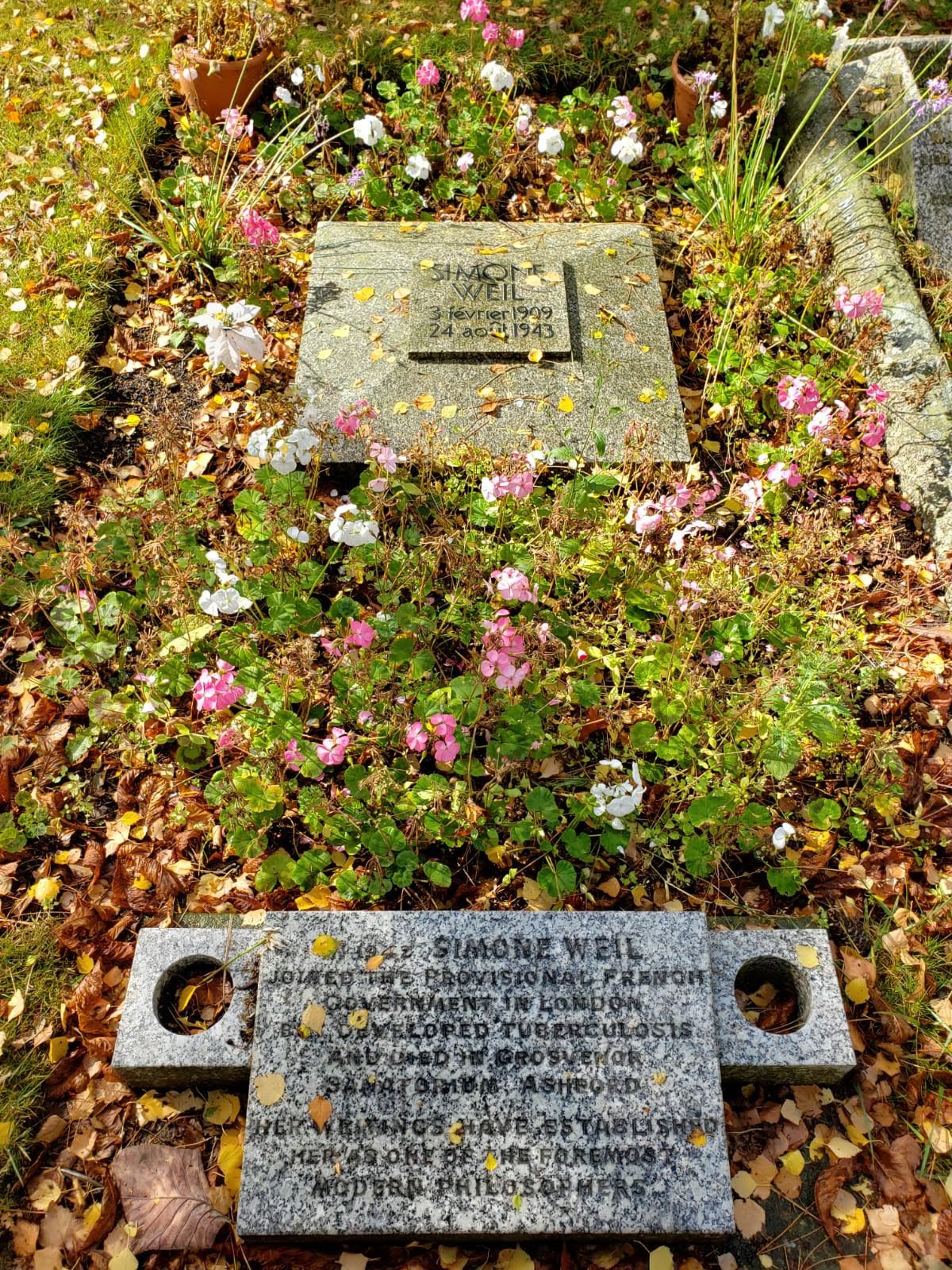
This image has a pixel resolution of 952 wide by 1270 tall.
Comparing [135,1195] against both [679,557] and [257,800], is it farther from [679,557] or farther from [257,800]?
[679,557]

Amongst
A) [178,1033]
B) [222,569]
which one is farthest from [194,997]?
[222,569]

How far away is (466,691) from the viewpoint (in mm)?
2498

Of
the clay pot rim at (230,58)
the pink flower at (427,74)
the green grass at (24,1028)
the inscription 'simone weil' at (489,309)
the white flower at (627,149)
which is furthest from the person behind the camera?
the clay pot rim at (230,58)

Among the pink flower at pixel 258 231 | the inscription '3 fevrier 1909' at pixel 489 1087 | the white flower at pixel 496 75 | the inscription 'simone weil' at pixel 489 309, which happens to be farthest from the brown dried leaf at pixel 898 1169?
the white flower at pixel 496 75

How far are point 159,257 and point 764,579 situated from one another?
333cm

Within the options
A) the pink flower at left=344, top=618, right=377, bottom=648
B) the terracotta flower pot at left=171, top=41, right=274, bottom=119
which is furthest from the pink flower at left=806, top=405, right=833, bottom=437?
the terracotta flower pot at left=171, top=41, right=274, bottom=119

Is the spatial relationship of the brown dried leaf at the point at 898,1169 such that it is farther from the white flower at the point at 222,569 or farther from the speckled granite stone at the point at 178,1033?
the white flower at the point at 222,569

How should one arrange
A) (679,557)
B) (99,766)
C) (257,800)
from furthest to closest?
(679,557)
(99,766)
(257,800)

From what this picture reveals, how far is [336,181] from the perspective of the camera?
4.59 meters

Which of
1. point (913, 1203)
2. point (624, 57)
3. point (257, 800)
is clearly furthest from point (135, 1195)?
point (624, 57)

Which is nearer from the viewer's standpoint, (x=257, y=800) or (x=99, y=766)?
(x=257, y=800)

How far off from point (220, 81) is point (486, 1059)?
4896 mm

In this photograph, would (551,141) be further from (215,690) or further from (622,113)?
(215,690)

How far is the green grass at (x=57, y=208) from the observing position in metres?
3.73
